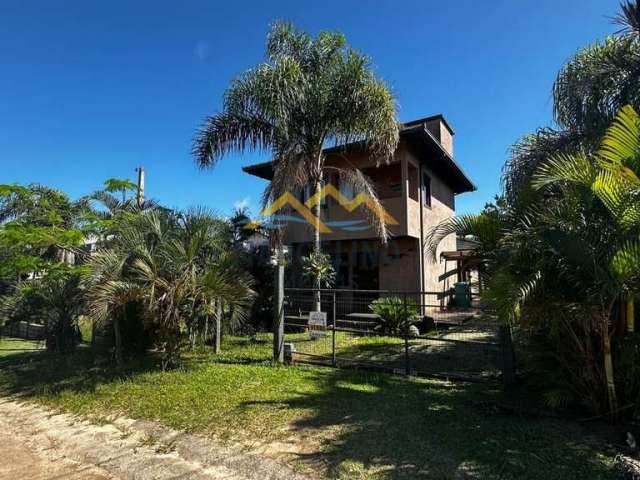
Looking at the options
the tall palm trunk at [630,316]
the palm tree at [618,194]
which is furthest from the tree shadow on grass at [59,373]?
the tall palm trunk at [630,316]

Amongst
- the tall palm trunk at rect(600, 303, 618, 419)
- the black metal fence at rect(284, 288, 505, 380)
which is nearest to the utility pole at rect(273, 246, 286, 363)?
the black metal fence at rect(284, 288, 505, 380)

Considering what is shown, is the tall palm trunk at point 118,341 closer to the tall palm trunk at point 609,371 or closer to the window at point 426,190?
the tall palm trunk at point 609,371

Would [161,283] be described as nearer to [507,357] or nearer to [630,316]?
[507,357]

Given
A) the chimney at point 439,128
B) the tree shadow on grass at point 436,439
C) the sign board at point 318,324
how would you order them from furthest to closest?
the chimney at point 439,128
the sign board at point 318,324
the tree shadow on grass at point 436,439

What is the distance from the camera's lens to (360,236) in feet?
43.5

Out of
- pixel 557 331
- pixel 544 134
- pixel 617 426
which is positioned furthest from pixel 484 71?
pixel 617 426

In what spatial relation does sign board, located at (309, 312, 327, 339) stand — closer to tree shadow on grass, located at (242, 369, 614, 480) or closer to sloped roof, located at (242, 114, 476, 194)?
tree shadow on grass, located at (242, 369, 614, 480)

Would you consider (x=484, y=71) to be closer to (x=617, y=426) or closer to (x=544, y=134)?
(x=544, y=134)

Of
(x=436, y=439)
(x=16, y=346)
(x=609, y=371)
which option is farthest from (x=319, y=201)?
(x=16, y=346)

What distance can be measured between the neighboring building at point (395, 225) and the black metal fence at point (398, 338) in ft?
6.75

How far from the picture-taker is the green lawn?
3396 mm

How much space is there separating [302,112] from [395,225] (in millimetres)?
4976

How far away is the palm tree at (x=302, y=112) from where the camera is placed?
9805 millimetres

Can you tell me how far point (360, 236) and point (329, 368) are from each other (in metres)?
6.77
